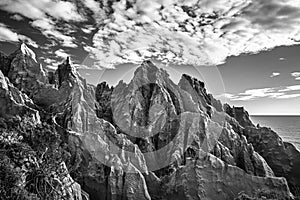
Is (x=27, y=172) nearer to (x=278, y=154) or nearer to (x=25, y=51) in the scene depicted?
(x=25, y=51)

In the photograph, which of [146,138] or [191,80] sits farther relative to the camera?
[191,80]

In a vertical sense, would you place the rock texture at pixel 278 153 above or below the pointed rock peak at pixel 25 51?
below

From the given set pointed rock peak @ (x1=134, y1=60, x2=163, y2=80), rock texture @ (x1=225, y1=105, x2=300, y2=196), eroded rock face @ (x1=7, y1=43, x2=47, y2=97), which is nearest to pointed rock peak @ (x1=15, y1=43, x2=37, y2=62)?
eroded rock face @ (x1=7, y1=43, x2=47, y2=97)

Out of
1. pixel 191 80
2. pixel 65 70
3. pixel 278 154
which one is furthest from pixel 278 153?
pixel 65 70

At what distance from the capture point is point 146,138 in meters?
40.6

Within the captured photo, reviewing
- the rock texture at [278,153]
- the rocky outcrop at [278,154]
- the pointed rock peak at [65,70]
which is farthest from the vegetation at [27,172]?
the rocky outcrop at [278,154]

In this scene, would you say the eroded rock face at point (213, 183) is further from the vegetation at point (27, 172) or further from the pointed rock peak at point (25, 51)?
the pointed rock peak at point (25, 51)

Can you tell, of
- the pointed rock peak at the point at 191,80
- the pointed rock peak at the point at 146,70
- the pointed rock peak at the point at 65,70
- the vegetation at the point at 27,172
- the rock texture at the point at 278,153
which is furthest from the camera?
the pointed rock peak at the point at 191,80

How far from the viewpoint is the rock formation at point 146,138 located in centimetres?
2831

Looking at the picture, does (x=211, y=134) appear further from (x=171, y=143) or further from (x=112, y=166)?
(x=112, y=166)

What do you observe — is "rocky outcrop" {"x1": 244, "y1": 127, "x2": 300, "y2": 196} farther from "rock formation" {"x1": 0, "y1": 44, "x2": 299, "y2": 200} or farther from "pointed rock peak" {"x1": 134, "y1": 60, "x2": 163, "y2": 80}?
"pointed rock peak" {"x1": 134, "y1": 60, "x2": 163, "y2": 80}

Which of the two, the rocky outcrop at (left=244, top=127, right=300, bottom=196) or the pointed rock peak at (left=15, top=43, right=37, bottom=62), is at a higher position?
the pointed rock peak at (left=15, top=43, right=37, bottom=62)

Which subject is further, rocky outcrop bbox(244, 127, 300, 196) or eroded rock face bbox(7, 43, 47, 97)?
rocky outcrop bbox(244, 127, 300, 196)

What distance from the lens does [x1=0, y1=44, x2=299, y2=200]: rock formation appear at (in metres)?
28.3
